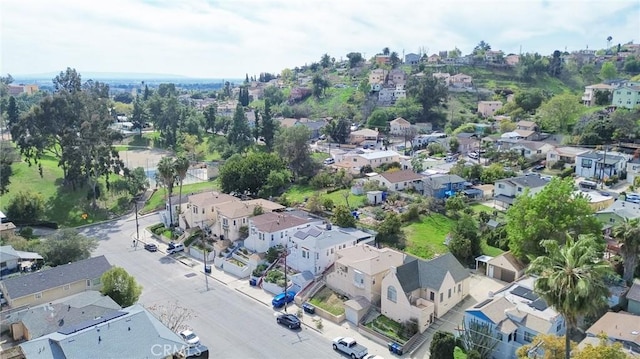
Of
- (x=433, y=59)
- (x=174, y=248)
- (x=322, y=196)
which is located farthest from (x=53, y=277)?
(x=433, y=59)

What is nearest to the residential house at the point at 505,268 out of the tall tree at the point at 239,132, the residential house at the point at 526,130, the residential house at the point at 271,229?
the residential house at the point at 271,229

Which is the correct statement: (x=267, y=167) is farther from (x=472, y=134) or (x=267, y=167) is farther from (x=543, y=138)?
(x=543, y=138)

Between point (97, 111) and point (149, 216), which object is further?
point (97, 111)

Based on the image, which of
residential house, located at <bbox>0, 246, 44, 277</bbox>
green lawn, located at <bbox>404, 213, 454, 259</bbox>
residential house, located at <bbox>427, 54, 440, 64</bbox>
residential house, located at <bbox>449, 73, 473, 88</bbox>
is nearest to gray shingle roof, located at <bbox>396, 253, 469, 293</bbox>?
green lawn, located at <bbox>404, 213, 454, 259</bbox>

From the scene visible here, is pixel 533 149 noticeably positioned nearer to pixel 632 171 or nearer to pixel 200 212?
pixel 632 171

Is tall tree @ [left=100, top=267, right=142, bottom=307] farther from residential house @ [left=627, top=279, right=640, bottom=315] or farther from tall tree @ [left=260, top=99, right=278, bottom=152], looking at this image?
tall tree @ [left=260, top=99, right=278, bottom=152]

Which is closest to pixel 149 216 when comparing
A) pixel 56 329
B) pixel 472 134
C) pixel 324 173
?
pixel 324 173
